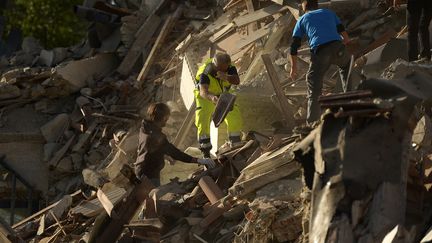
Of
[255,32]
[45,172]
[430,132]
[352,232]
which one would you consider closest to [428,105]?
[430,132]

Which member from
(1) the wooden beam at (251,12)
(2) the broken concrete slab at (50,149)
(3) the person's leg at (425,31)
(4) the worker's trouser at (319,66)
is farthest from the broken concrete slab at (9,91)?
(3) the person's leg at (425,31)

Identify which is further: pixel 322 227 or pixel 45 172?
pixel 45 172

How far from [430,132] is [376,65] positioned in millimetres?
3082

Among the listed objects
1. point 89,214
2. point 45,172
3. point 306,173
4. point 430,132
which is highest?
point 306,173

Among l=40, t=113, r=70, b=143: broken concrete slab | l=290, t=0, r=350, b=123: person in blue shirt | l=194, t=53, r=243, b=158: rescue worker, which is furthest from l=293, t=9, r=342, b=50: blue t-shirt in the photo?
l=40, t=113, r=70, b=143: broken concrete slab

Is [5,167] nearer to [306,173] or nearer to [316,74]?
[316,74]

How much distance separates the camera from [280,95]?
13516mm

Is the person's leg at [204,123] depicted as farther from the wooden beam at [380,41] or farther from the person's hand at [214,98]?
the wooden beam at [380,41]

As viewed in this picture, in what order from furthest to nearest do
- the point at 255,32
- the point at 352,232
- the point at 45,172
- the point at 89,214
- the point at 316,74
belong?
the point at 45,172 < the point at 255,32 < the point at 89,214 < the point at 316,74 < the point at 352,232

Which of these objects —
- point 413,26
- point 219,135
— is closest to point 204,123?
point 219,135

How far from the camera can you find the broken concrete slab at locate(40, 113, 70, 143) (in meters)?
19.2

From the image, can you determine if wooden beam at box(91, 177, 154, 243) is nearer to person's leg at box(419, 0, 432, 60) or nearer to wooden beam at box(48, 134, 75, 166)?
person's leg at box(419, 0, 432, 60)

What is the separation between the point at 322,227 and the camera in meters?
8.27

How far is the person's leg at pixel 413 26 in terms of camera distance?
12.0m
